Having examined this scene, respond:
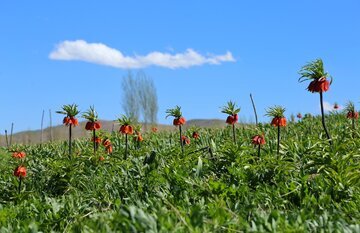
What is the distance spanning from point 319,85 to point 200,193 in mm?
2622

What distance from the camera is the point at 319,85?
778 cm

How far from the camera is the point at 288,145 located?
8.38 meters

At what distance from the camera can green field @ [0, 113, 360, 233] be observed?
3.96 metres

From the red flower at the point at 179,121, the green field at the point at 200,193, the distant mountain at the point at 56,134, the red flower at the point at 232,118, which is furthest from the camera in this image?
the distant mountain at the point at 56,134

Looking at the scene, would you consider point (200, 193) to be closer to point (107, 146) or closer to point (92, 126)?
point (92, 126)

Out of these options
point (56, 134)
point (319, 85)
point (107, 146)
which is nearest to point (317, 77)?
point (319, 85)

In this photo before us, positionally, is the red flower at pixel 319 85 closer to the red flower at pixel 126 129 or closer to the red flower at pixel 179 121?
the red flower at pixel 179 121

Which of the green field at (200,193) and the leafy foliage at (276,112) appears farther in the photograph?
the leafy foliage at (276,112)

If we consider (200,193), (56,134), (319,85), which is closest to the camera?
(200,193)

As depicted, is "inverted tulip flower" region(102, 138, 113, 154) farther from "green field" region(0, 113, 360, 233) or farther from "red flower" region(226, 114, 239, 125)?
"red flower" region(226, 114, 239, 125)

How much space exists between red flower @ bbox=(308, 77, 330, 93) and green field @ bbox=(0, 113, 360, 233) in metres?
0.67

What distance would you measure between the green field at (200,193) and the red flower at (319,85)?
2.21ft

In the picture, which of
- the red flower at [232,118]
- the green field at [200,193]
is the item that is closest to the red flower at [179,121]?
the red flower at [232,118]

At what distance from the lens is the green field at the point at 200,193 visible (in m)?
3.96
